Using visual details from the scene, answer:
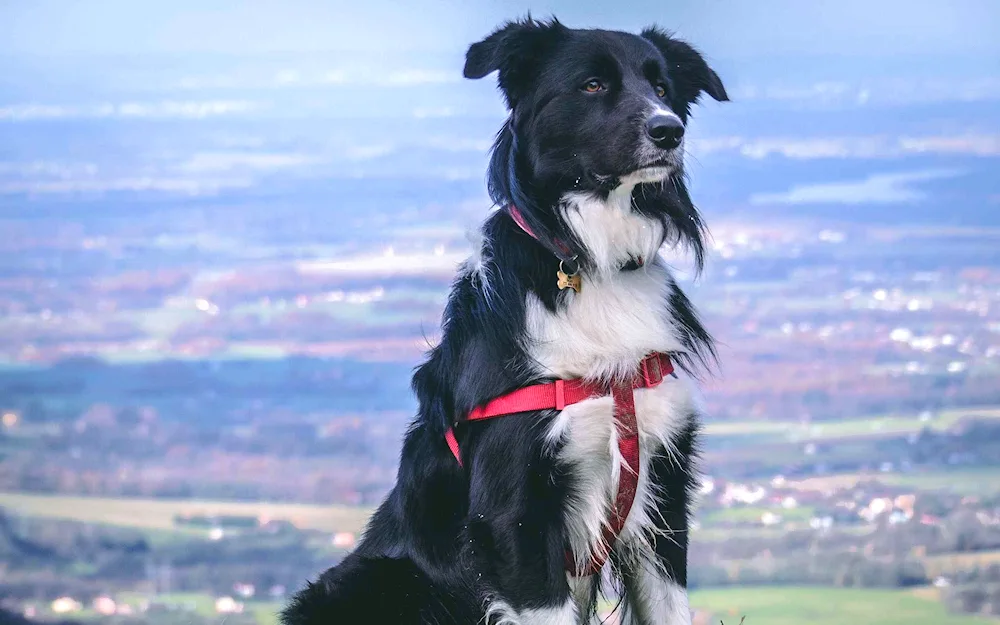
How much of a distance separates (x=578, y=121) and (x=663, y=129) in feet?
0.71

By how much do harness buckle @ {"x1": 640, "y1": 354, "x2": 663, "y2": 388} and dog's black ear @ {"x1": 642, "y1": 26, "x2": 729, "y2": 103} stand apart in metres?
0.70

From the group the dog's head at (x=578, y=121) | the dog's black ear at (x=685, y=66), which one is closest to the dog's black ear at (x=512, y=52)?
the dog's head at (x=578, y=121)

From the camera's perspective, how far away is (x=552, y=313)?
2.56 meters

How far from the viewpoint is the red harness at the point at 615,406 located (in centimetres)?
250

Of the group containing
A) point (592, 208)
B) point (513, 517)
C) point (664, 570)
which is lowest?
point (664, 570)

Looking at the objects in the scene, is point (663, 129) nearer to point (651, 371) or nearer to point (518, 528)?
point (651, 371)

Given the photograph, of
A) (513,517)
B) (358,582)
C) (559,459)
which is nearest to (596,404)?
(559,459)

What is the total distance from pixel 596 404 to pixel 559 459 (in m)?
0.15

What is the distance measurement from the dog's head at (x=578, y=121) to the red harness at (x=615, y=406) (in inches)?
12.6

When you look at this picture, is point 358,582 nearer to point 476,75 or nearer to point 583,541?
point 583,541

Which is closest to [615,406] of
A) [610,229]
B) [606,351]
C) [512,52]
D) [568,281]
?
[606,351]

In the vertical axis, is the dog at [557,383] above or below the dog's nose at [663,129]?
below

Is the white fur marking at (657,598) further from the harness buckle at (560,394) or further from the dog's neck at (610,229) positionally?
the dog's neck at (610,229)

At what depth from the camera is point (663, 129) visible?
2529 millimetres
